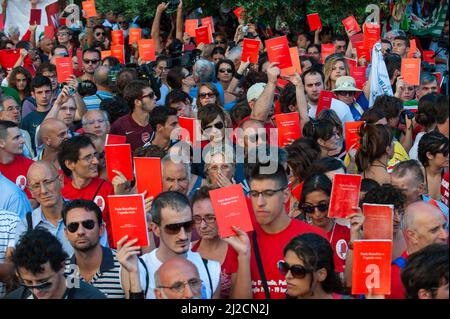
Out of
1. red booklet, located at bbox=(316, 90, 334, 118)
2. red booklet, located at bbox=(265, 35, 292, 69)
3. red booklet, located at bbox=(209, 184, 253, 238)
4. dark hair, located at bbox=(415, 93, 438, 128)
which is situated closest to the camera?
red booklet, located at bbox=(209, 184, 253, 238)

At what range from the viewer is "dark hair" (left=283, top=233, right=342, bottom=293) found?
496 cm

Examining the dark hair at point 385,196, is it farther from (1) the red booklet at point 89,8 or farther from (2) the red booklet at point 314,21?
(1) the red booklet at point 89,8

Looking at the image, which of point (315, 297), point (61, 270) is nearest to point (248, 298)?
point (315, 297)

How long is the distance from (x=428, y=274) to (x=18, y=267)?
2270 mm

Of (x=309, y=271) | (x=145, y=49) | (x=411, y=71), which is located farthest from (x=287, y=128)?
(x=145, y=49)

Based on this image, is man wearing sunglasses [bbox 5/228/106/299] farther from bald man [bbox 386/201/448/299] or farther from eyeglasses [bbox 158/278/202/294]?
bald man [bbox 386/201/448/299]

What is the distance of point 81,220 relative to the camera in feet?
19.5

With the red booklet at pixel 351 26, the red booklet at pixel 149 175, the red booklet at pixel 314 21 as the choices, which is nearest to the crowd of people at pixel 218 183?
the red booklet at pixel 149 175

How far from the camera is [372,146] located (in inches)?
291

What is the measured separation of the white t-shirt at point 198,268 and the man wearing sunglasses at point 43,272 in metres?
0.28

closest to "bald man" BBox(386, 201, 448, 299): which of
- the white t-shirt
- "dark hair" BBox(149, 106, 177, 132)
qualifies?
the white t-shirt

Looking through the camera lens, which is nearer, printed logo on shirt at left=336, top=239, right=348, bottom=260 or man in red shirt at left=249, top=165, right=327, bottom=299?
man in red shirt at left=249, top=165, right=327, bottom=299

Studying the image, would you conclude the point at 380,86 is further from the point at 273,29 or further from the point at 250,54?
the point at 273,29

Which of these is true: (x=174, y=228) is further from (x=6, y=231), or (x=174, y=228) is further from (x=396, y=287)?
(x=6, y=231)
